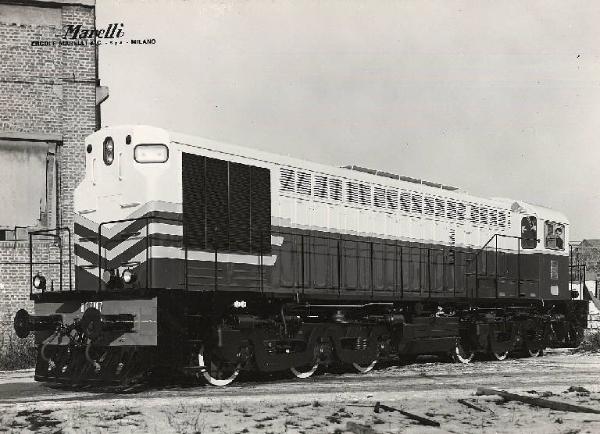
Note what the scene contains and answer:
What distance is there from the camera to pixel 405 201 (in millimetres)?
15805

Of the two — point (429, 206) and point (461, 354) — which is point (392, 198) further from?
point (461, 354)

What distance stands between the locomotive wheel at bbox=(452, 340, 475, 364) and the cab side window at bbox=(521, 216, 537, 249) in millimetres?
3466

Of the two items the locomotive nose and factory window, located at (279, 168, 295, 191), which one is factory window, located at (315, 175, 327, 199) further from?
the locomotive nose

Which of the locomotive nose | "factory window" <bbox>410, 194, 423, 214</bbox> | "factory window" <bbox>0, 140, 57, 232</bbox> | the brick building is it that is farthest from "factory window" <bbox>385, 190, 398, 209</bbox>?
"factory window" <bbox>0, 140, 57, 232</bbox>

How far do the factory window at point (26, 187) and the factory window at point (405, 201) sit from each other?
759 centimetres

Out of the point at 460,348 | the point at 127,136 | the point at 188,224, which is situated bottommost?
the point at 460,348

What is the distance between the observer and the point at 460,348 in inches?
654

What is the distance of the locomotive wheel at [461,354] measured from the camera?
16484 millimetres

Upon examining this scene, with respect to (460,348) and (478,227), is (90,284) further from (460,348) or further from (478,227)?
(478,227)

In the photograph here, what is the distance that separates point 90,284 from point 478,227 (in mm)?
9104

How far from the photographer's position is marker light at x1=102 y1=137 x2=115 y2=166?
1187 centimetres

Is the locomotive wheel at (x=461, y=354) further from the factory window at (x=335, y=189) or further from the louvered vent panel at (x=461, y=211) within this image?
the factory window at (x=335, y=189)

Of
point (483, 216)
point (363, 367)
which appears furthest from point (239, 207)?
point (483, 216)

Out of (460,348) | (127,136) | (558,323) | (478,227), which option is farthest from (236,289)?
(558,323)
